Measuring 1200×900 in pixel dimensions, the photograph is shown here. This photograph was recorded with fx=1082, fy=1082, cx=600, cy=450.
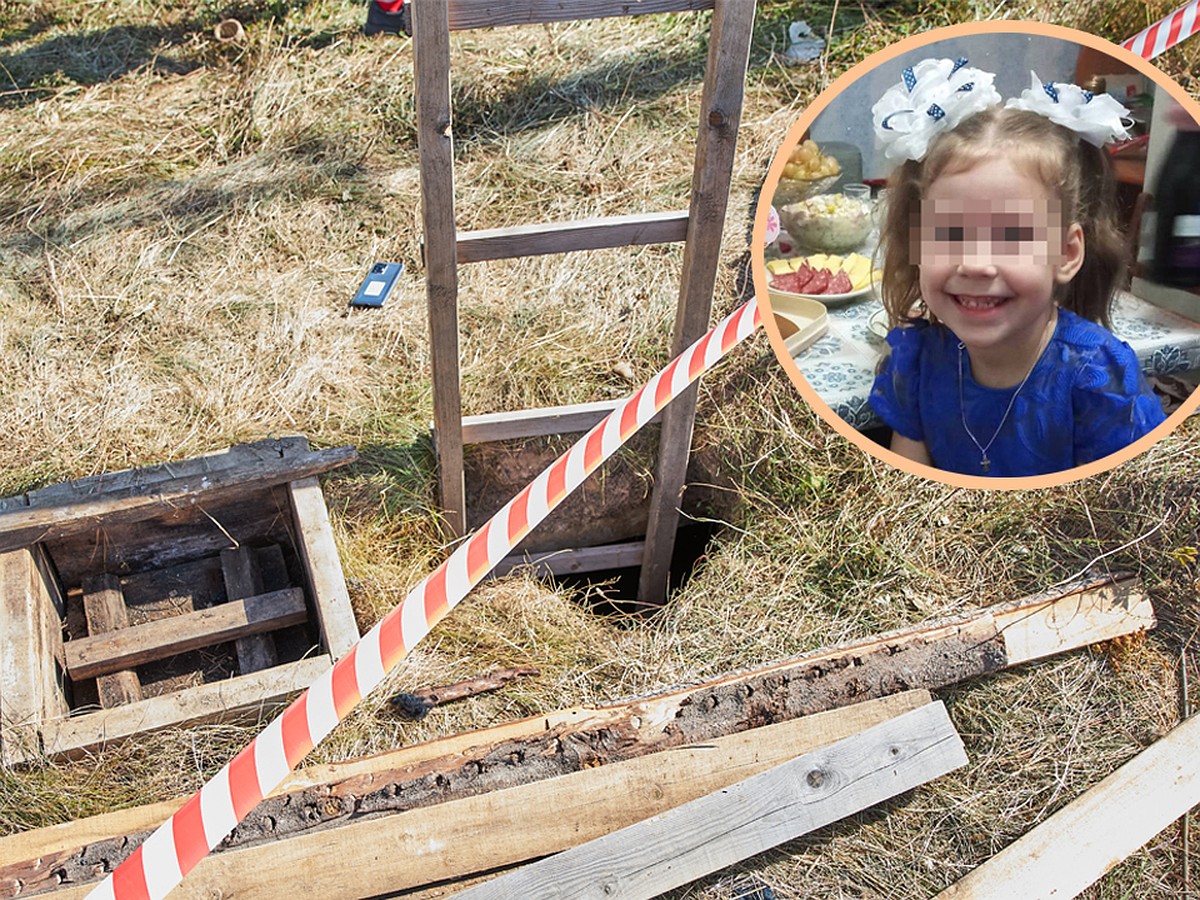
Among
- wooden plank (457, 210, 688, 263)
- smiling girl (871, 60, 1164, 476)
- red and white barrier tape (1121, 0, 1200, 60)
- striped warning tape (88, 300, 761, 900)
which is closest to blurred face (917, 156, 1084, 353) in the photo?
smiling girl (871, 60, 1164, 476)

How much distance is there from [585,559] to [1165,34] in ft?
8.46

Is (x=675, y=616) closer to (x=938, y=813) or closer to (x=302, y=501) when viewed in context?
(x=938, y=813)

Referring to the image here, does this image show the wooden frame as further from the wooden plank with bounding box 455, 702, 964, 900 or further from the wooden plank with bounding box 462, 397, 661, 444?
the wooden plank with bounding box 455, 702, 964, 900

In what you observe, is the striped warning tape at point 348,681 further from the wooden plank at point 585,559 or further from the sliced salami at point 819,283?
the wooden plank at point 585,559

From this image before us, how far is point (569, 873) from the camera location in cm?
268

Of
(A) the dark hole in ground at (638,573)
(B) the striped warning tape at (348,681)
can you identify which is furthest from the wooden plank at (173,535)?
(B) the striped warning tape at (348,681)

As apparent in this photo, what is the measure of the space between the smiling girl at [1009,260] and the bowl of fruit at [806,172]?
0.38 ft

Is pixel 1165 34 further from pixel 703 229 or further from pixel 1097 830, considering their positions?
pixel 1097 830

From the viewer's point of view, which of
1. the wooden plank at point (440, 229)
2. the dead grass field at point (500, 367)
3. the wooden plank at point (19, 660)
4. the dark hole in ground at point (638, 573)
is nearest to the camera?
the wooden plank at point (440, 229)

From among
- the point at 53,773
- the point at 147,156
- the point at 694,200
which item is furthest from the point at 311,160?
the point at 53,773

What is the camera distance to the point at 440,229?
295cm

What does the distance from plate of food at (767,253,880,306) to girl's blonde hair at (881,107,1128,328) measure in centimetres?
6

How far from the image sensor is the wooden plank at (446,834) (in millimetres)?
2656

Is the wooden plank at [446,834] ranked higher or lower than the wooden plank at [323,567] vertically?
lower
